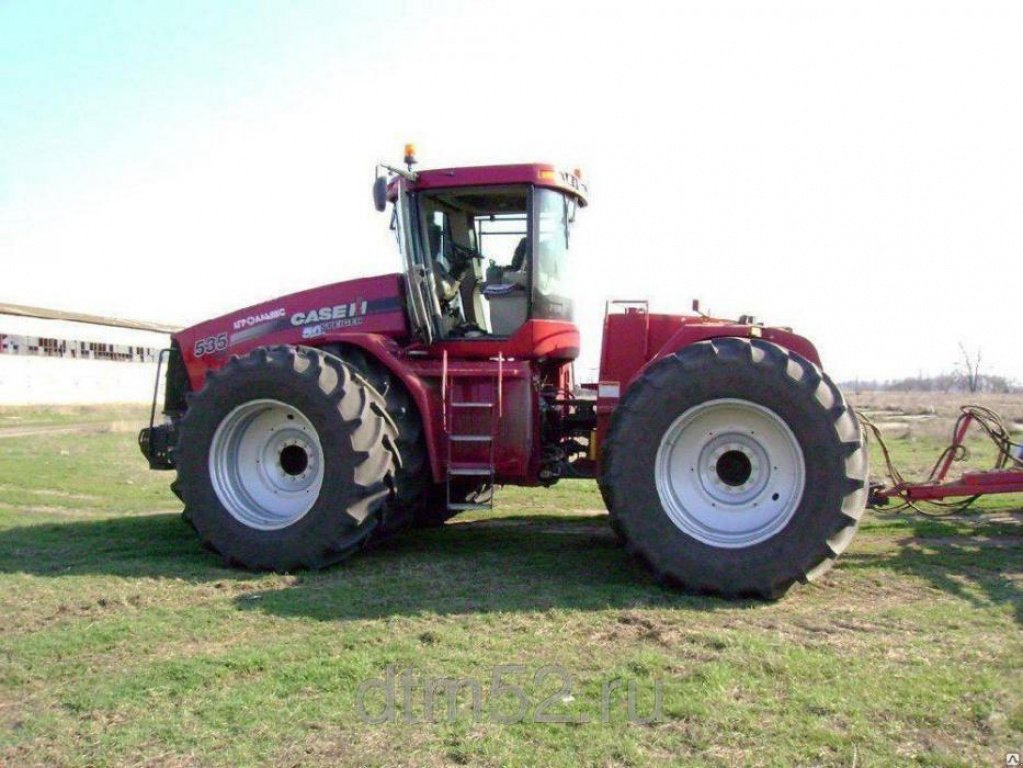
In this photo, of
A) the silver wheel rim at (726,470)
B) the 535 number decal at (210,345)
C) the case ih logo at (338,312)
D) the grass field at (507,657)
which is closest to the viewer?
the grass field at (507,657)

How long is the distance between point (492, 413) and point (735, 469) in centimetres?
201

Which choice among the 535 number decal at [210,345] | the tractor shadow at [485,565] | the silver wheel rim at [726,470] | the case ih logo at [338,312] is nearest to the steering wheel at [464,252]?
the case ih logo at [338,312]

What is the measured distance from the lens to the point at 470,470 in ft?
23.2

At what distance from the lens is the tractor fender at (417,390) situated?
711 cm

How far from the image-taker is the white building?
4256cm

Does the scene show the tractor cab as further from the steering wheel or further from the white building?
the white building

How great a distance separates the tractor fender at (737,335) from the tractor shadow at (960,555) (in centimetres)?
158

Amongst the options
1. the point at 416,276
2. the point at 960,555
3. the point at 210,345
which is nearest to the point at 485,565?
the point at 416,276

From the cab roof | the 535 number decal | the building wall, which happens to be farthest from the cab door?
the building wall

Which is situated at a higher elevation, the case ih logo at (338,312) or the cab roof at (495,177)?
the cab roof at (495,177)

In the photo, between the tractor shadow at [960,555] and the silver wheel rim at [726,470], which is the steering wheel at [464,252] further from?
the tractor shadow at [960,555]

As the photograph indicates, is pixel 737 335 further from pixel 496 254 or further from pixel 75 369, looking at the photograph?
pixel 75 369

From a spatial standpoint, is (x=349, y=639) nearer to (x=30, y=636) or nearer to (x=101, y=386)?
(x=30, y=636)

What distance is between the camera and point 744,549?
5766mm
